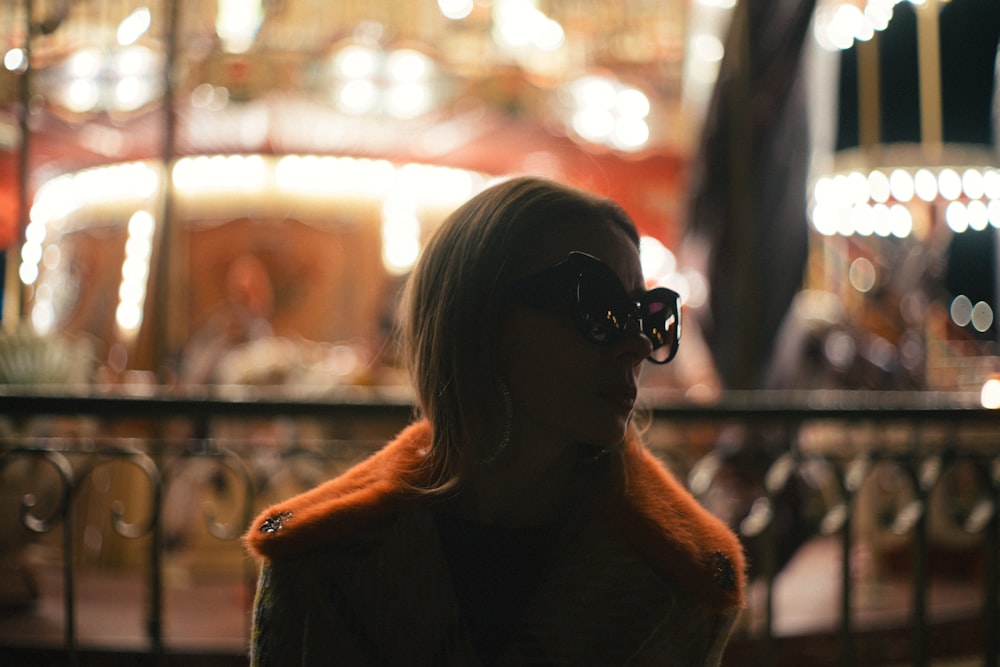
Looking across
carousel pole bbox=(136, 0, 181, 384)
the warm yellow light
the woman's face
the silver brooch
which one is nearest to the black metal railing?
carousel pole bbox=(136, 0, 181, 384)

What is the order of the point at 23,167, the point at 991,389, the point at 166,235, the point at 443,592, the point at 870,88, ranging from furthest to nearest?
the point at 870,88 → the point at 991,389 → the point at 166,235 → the point at 23,167 → the point at 443,592

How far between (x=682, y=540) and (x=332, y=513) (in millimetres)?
586

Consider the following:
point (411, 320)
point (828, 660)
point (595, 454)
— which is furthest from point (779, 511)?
point (411, 320)

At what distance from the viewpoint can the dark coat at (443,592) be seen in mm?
1419

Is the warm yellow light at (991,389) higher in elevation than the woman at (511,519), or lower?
lower

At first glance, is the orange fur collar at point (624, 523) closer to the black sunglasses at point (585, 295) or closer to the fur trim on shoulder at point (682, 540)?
the fur trim on shoulder at point (682, 540)

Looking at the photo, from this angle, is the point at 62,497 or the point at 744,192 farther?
the point at 744,192

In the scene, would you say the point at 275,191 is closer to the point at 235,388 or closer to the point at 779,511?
the point at 235,388

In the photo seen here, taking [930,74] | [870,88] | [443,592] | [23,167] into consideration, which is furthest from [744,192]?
[870,88]

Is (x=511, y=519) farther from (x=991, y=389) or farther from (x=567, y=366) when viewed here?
(x=991, y=389)

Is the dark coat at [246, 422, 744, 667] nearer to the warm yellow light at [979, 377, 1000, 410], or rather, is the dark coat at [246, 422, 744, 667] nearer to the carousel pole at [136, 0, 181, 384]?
the carousel pole at [136, 0, 181, 384]

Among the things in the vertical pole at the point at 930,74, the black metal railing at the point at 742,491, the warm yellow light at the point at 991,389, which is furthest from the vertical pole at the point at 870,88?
the black metal railing at the point at 742,491

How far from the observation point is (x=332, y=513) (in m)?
1.45

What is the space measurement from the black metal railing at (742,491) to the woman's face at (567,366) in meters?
0.47
